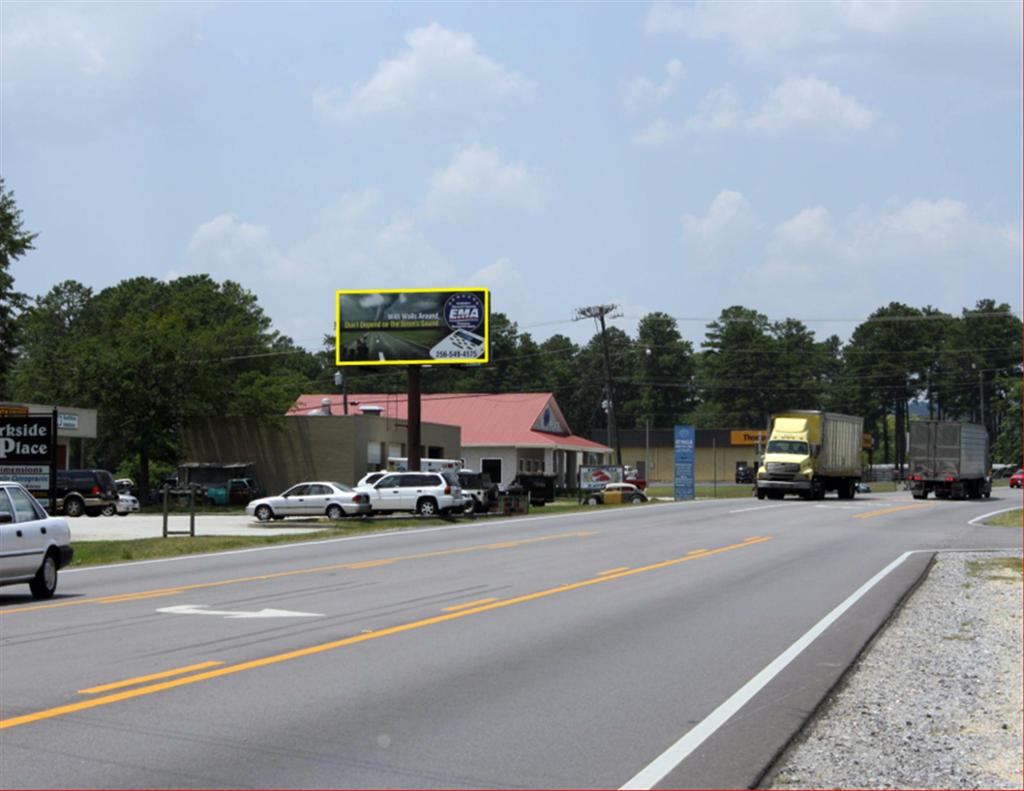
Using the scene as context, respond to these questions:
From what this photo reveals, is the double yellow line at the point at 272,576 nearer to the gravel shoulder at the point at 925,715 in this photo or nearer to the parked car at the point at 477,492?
the gravel shoulder at the point at 925,715

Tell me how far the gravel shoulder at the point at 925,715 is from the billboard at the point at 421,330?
3600cm

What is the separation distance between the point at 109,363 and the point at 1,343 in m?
6.09

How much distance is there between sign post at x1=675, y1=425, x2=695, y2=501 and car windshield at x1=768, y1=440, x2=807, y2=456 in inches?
174

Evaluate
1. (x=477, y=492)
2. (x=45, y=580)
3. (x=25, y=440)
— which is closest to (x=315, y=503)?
(x=477, y=492)

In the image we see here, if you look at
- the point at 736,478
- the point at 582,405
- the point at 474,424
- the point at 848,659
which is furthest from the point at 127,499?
the point at 582,405

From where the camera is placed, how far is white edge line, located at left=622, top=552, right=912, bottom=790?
7.95 m

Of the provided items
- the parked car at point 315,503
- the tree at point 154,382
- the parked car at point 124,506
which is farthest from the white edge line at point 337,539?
the tree at point 154,382

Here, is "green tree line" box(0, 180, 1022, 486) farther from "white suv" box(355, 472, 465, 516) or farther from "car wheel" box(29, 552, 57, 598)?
"car wheel" box(29, 552, 57, 598)

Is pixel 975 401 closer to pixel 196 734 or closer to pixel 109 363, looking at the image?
pixel 109 363

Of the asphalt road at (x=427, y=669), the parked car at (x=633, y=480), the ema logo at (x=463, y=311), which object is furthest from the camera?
the parked car at (x=633, y=480)

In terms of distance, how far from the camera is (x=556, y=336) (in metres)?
173

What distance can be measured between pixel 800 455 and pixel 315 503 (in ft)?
79.3

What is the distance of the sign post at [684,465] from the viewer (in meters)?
64.1

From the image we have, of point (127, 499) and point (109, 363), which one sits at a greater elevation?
point (109, 363)
